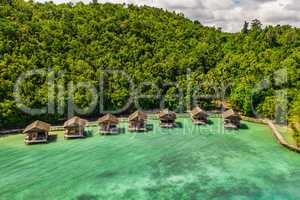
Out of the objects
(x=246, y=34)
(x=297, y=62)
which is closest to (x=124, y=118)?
(x=297, y=62)

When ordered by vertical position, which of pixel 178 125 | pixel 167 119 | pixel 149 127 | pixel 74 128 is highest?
pixel 167 119

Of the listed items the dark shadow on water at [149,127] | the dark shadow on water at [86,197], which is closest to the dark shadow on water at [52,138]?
the dark shadow on water at [149,127]

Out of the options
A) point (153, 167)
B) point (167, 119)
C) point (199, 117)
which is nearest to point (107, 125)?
point (167, 119)

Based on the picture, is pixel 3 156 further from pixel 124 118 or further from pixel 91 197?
pixel 124 118

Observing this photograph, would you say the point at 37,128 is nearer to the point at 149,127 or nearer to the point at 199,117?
the point at 149,127

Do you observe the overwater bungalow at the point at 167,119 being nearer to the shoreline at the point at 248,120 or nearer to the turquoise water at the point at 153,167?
the turquoise water at the point at 153,167

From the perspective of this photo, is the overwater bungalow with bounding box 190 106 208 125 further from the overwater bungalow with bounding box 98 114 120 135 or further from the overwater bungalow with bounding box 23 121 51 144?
the overwater bungalow with bounding box 23 121 51 144

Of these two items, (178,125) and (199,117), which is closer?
(178,125)
